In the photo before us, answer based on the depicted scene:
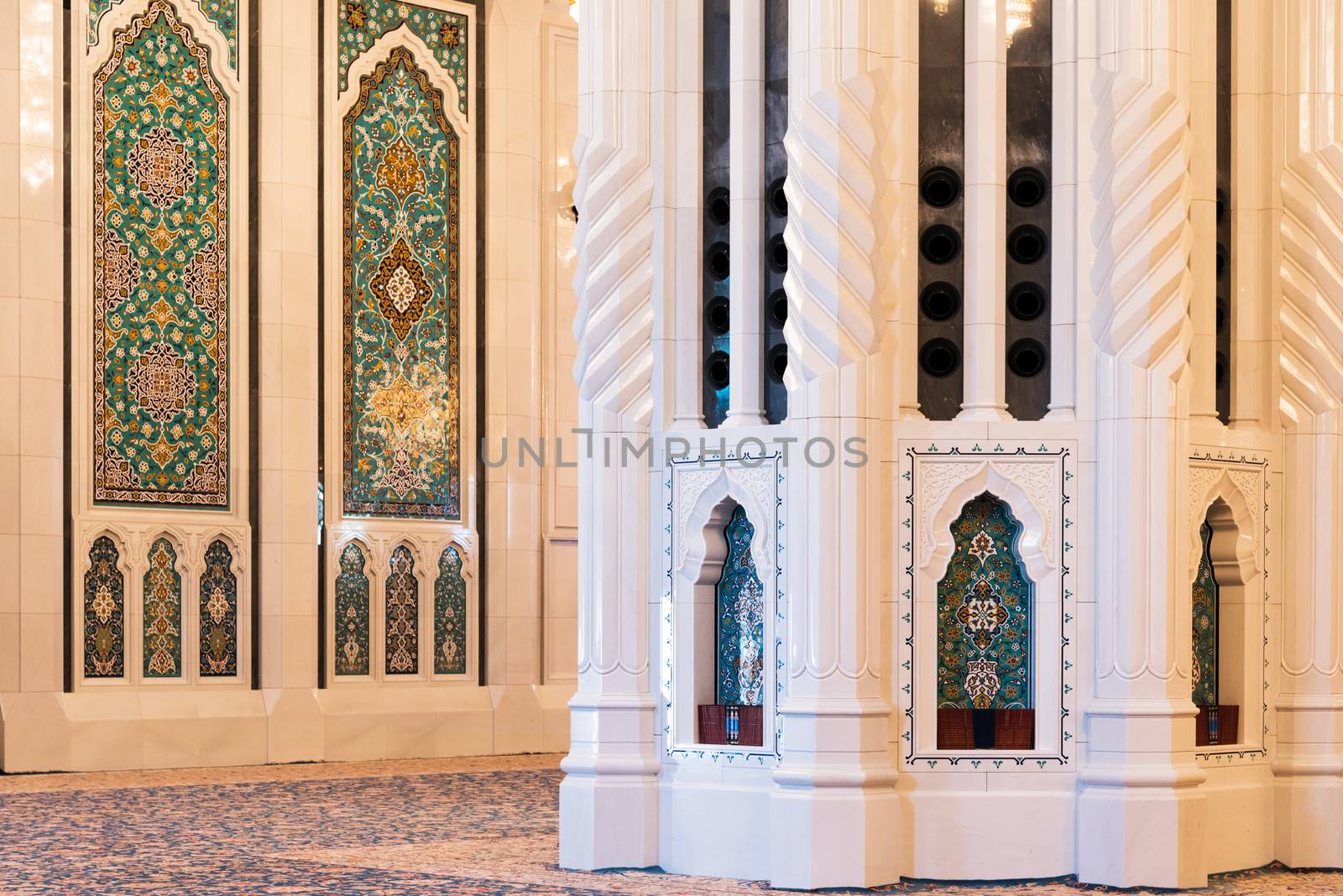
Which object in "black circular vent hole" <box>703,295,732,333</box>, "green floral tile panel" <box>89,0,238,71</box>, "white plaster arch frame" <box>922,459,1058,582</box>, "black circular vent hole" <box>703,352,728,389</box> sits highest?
"green floral tile panel" <box>89,0,238,71</box>

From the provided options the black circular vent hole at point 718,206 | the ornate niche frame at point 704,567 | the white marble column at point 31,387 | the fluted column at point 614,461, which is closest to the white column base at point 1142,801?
the ornate niche frame at point 704,567

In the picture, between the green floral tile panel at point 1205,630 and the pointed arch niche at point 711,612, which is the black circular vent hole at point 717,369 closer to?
the pointed arch niche at point 711,612

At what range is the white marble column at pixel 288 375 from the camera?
13242mm

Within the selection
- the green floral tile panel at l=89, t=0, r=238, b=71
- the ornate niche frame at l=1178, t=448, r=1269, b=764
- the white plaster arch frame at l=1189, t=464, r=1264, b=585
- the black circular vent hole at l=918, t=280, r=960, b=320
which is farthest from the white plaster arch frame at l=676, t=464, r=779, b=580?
the green floral tile panel at l=89, t=0, r=238, b=71

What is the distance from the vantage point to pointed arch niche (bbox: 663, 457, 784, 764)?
287 inches

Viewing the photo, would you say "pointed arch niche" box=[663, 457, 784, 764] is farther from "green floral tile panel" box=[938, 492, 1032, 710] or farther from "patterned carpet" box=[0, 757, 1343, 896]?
"green floral tile panel" box=[938, 492, 1032, 710]

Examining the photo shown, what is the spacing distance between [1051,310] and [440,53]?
27.2 ft

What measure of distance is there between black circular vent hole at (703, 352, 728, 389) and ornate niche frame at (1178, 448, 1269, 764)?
1.99 metres

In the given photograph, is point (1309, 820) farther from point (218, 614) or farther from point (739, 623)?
point (218, 614)

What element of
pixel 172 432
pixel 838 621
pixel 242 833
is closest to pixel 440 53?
pixel 172 432

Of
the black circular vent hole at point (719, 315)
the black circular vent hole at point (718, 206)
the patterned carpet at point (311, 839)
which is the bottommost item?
the patterned carpet at point (311, 839)

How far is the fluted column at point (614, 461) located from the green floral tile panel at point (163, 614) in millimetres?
5839

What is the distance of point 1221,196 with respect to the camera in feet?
25.4

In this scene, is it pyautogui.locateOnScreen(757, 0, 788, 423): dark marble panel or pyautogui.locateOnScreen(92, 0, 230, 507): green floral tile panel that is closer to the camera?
pyautogui.locateOnScreen(757, 0, 788, 423): dark marble panel
